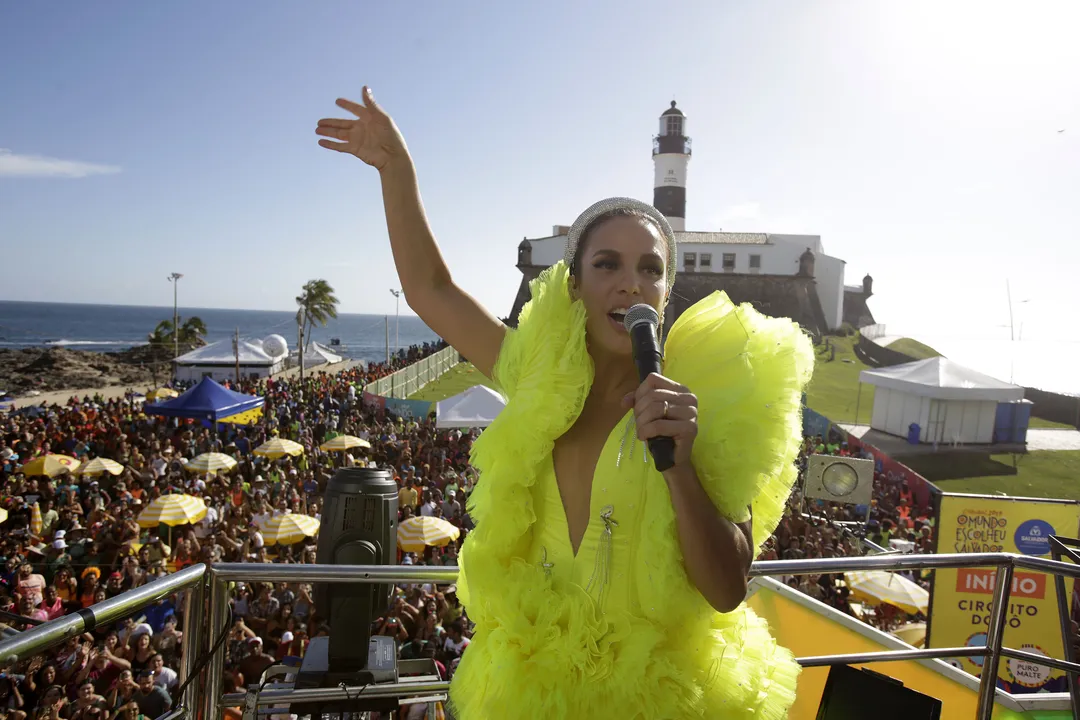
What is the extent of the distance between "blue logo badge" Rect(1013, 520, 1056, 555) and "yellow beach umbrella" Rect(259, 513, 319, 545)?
7.95 meters

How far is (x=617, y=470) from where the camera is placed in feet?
4.57

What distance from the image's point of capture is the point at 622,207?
1.57 meters

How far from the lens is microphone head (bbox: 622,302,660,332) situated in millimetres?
1312

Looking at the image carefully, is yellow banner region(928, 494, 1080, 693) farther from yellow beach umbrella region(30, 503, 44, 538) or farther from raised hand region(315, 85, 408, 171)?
yellow beach umbrella region(30, 503, 44, 538)

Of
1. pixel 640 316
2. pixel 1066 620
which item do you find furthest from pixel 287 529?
pixel 640 316

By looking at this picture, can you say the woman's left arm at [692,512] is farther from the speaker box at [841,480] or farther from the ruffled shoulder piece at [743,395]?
the speaker box at [841,480]

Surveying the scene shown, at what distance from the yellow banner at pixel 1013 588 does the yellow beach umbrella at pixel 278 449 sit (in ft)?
37.6

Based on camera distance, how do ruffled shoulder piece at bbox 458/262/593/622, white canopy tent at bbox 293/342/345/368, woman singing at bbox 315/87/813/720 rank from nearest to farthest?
woman singing at bbox 315/87/813/720 < ruffled shoulder piece at bbox 458/262/593/622 < white canopy tent at bbox 293/342/345/368

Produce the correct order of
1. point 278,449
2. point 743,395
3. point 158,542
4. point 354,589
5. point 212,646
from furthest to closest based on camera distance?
point 278,449, point 158,542, point 354,589, point 212,646, point 743,395

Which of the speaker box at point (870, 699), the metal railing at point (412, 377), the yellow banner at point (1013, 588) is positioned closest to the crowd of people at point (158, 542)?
the speaker box at point (870, 699)

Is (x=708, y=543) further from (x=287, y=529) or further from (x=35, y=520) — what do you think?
(x=35, y=520)

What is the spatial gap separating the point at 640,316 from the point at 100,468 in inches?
511

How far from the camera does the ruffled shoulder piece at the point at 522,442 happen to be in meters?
1.43

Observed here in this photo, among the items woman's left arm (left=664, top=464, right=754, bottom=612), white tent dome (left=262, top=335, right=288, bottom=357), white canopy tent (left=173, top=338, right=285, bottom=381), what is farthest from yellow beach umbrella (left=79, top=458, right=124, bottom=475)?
white tent dome (left=262, top=335, right=288, bottom=357)
